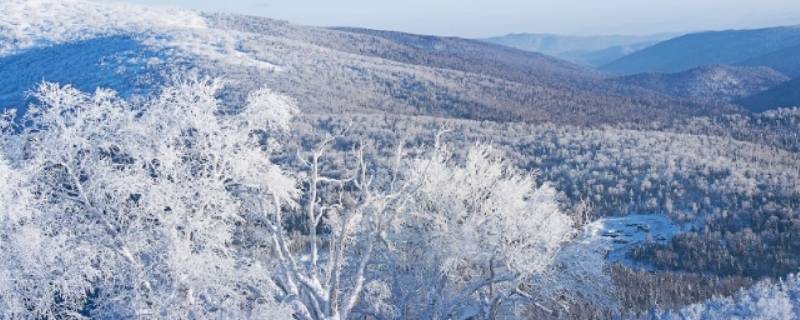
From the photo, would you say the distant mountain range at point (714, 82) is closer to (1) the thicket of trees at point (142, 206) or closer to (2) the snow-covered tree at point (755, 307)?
(2) the snow-covered tree at point (755, 307)

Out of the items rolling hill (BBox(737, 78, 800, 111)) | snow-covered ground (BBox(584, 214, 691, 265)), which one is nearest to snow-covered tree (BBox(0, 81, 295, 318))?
snow-covered ground (BBox(584, 214, 691, 265))

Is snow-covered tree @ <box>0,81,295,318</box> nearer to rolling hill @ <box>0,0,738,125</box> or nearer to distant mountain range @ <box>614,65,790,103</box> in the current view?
rolling hill @ <box>0,0,738,125</box>

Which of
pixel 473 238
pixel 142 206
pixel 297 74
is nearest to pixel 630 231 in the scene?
pixel 473 238

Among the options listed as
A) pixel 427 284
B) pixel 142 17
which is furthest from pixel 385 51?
pixel 427 284

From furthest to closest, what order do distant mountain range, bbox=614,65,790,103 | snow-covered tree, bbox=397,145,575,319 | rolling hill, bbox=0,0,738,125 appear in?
distant mountain range, bbox=614,65,790,103 < rolling hill, bbox=0,0,738,125 < snow-covered tree, bbox=397,145,575,319

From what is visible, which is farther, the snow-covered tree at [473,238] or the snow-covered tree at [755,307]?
the snow-covered tree at [473,238]

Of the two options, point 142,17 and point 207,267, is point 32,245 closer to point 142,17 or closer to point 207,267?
point 207,267

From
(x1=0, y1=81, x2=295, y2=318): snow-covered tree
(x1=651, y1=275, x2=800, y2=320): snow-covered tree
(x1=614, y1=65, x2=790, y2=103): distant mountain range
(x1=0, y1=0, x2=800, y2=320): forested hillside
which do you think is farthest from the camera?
(x1=614, y1=65, x2=790, y2=103): distant mountain range

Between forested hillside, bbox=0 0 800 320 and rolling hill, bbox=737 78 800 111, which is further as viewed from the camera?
rolling hill, bbox=737 78 800 111

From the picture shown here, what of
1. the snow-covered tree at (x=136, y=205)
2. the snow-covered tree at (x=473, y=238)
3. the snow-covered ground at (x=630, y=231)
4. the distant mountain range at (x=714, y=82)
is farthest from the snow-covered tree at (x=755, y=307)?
the distant mountain range at (x=714, y=82)
